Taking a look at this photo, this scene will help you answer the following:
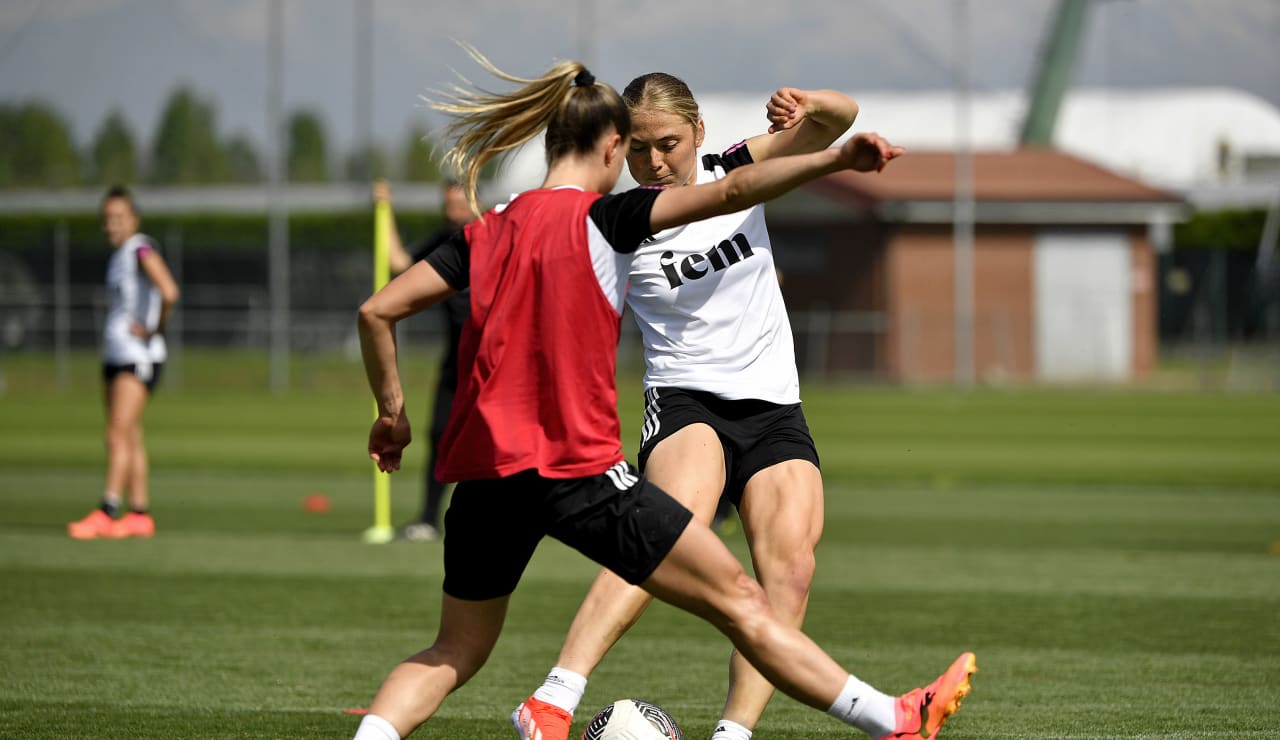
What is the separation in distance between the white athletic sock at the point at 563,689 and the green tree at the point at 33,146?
47.0m

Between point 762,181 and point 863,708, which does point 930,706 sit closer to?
point 863,708

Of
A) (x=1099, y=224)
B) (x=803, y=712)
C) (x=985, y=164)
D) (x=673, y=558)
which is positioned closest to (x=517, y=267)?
(x=673, y=558)

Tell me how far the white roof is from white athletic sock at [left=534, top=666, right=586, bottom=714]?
46.7 metres

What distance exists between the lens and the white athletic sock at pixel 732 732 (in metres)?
5.39

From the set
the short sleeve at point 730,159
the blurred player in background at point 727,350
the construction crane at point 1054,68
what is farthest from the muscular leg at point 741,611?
the construction crane at point 1054,68

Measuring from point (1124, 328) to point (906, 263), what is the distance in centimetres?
584

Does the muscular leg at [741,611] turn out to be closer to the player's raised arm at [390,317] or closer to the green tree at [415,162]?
the player's raised arm at [390,317]

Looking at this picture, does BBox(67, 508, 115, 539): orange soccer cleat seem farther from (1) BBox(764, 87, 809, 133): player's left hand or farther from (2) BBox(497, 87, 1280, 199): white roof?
(2) BBox(497, 87, 1280, 199): white roof

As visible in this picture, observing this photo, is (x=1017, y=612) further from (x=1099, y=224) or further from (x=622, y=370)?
(x=1099, y=224)

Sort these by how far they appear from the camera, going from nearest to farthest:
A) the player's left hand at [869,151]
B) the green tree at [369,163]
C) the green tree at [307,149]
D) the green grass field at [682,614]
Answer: the player's left hand at [869,151] → the green grass field at [682,614] → the green tree at [369,163] → the green tree at [307,149]

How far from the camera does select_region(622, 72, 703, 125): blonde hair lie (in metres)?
5.80

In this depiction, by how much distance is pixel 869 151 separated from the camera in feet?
14.0

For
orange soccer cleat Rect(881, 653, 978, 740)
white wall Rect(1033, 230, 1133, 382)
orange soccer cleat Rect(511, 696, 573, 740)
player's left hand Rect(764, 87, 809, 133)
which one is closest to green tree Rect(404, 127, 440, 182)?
white wall Rect(1033, 230, 1133, 382)

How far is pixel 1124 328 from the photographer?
145 ft
